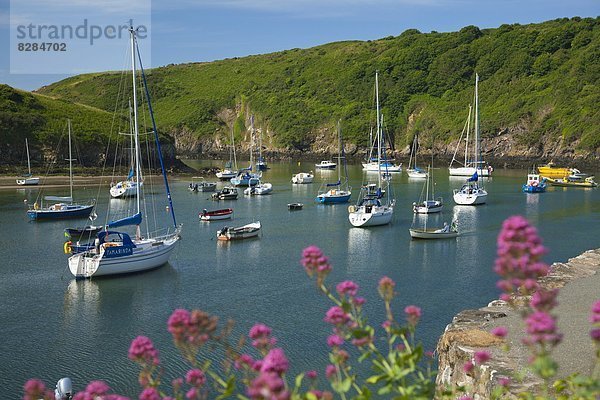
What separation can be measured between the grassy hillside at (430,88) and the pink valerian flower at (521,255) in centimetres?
11124

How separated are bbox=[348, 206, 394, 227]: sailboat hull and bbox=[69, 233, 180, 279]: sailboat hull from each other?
1599 centimetres

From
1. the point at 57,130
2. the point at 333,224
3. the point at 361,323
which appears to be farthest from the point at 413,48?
the point at 361,323

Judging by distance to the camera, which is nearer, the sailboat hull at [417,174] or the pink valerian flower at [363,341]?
the pink valerian flower at [363,341]

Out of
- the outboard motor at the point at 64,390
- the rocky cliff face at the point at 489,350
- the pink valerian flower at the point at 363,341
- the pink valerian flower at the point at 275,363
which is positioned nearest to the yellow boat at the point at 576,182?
the rocky cliff face at the point at 489,350

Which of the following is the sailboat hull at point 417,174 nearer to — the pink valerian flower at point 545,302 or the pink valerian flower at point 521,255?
the pink valerian flower at point 545,302

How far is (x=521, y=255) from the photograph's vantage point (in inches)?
160

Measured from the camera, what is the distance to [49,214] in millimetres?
49469

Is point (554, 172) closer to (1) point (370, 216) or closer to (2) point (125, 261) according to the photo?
(1) point (370, 216)

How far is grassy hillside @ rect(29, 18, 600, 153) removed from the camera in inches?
4702

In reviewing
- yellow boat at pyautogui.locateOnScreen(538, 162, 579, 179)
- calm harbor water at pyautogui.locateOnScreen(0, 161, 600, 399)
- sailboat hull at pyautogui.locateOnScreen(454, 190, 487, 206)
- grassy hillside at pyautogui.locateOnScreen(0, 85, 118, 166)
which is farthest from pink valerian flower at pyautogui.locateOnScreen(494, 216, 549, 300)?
yellow boat at pyautogui.locateOnScreen(538, 162, 579, 179)

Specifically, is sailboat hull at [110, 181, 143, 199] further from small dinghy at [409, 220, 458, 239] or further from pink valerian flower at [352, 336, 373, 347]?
pink valerian flower at [352, 336, 373, 347]

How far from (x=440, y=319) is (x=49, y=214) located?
34.5 metres

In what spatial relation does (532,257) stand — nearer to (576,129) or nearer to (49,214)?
(49,214)

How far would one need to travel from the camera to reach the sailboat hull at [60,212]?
1922 inches
